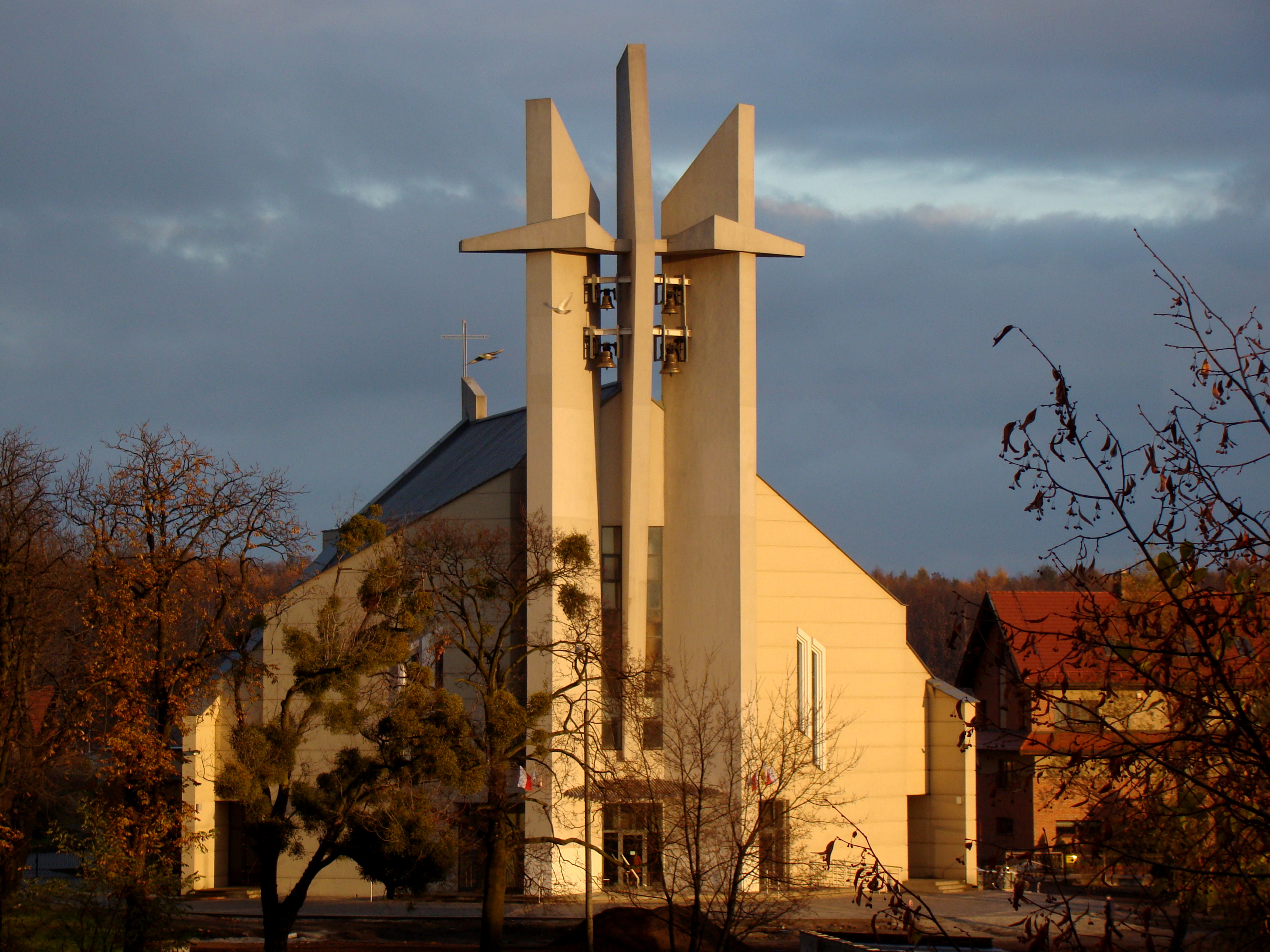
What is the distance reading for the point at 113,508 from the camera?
77.9 feet

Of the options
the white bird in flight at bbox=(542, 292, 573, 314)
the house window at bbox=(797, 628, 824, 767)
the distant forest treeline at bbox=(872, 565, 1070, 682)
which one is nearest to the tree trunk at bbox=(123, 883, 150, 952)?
the white bird in flight at bbox=(542, 292, 573, 314)

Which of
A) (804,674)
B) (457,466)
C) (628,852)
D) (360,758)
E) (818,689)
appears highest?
(457,466)

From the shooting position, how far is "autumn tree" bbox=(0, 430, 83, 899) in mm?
23844

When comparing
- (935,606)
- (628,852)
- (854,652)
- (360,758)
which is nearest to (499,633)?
(360,758)

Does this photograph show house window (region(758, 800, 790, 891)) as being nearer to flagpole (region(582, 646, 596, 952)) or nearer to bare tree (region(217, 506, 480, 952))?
flagpole (region(582, 646, 596, 952))

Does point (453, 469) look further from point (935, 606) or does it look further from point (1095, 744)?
point (935, 606)

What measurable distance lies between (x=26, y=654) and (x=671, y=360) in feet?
60.8

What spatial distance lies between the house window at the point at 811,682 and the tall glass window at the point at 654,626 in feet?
13.7

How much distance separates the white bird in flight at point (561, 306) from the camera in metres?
35.8

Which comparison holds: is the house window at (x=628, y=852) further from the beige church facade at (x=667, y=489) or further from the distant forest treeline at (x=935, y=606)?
the distant forest treeline at (x=935, y=606)

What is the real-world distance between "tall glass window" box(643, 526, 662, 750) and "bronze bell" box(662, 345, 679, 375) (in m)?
4.35

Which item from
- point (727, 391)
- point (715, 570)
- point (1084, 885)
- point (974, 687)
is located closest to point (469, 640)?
point (715, 570)

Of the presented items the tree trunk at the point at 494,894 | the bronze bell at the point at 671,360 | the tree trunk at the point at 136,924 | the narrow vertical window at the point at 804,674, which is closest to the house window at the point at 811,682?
the narrow vertical window at the point at 804,674

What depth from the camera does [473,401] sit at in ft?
193
